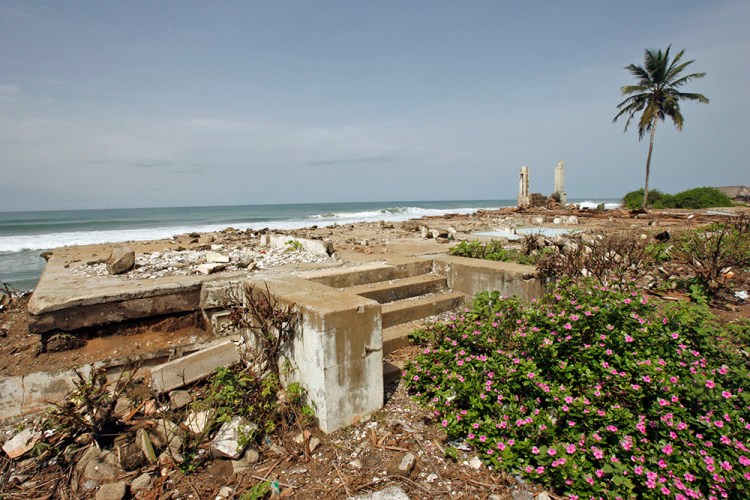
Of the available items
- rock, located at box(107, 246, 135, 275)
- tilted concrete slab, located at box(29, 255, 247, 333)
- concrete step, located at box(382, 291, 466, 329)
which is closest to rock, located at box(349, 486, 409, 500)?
concrete step, located at box(382, 291, 466, 329)

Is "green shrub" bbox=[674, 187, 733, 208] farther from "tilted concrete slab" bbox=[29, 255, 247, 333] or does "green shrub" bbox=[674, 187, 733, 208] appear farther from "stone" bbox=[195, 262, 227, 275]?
"tilted concrete slab" bbox=[29, 255, 247, 333]

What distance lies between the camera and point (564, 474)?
2.02 m

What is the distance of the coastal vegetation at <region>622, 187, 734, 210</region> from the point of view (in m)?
22.7

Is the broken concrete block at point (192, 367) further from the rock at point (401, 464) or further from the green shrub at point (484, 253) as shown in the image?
the green shrub at point (484, 253)

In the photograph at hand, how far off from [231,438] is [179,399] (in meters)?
0.74

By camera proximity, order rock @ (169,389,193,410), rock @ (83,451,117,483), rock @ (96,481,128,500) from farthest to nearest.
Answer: rock @ (169,389,193,410), rock @ (83,451,117,483), rock @ (96,481,128,500)

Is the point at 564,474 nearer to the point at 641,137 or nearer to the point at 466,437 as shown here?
the point at 466,437

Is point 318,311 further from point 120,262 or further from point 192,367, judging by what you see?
point 120,262

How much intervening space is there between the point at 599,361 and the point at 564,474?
0.76m

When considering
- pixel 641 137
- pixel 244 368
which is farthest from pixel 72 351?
pixel 641 137

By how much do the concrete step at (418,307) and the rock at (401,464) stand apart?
1684 millimetres

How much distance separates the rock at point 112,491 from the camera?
2262 mm

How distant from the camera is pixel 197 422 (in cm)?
279

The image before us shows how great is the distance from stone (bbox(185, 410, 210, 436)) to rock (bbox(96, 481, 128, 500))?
0.50 metres
